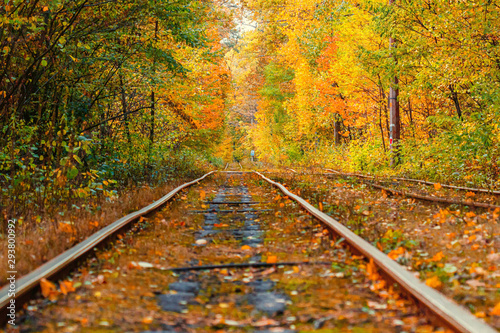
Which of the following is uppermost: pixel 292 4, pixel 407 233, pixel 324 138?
pixel 292 4

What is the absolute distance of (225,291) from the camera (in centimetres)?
389

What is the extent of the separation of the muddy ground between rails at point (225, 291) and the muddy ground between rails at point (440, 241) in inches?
17.6

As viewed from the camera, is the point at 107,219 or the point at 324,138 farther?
the point at 324,138

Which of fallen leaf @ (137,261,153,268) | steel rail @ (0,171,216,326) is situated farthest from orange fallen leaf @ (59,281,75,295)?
fallen leaf @ (137,261,153,268)

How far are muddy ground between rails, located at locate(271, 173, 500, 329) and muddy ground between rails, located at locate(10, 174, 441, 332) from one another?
1.47ft

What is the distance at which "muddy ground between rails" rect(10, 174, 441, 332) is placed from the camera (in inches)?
122

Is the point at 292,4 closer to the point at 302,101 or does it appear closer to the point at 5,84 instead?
the point at 302,101

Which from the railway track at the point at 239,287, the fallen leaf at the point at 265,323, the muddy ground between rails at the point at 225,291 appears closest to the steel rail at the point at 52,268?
the railway track at the point at 239,287

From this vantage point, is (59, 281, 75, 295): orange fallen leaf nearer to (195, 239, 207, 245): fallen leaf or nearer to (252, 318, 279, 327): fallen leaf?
(252, 318, 279, 327): fallen leaf

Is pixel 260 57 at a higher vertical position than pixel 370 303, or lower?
higher

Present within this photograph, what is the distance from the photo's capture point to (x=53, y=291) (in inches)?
143

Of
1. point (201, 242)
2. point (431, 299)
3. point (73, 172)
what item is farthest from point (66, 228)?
point (431, 299)

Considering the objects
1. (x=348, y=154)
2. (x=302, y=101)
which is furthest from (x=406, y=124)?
(x=302, y=101)

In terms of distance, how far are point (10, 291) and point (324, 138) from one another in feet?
105
